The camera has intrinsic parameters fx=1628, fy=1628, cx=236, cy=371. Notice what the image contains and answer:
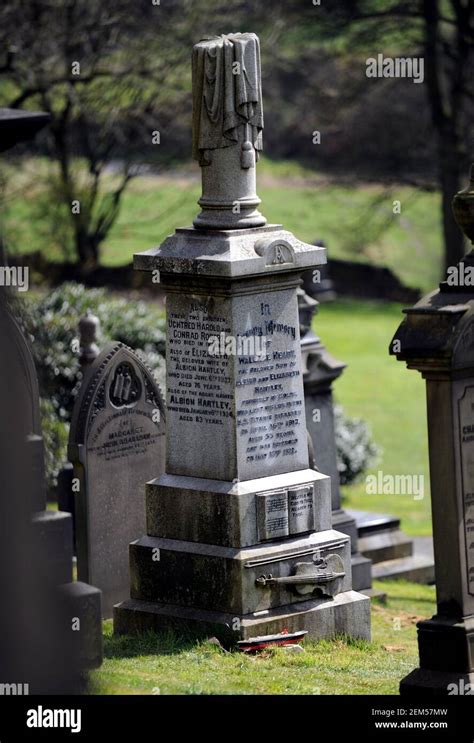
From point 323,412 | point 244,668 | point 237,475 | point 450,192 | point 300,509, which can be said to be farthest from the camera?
point 450,192

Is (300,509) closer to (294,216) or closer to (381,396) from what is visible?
(381,396)

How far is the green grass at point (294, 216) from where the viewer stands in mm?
31203

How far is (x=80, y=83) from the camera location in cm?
2970

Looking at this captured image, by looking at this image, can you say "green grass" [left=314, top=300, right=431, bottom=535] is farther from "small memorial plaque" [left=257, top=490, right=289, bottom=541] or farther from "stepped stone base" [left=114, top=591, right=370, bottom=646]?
"small memorial plaque" [left=257, top=490, right=289, bottom=541]

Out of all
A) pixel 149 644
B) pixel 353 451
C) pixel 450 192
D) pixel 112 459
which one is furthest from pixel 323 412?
pixel 450 192

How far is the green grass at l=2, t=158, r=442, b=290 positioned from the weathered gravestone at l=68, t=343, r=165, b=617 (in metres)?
16.4

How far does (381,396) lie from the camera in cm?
2788

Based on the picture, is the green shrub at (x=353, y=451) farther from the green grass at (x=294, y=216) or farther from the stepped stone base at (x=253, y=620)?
the green grass at (x=294, y=216)

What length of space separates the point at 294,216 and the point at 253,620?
92.9 ft

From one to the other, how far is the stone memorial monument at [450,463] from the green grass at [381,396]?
9124mm

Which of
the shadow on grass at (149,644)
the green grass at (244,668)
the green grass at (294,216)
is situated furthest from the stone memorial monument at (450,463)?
the green grass at (294,216)

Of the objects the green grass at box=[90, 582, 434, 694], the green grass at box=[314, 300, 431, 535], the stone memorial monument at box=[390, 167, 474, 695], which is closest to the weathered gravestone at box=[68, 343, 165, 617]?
the green grass at box=[90, 582, 434, 694]
